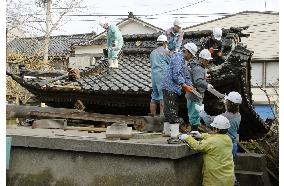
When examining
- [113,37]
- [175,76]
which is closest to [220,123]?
[175,76]

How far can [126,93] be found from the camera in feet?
30.2

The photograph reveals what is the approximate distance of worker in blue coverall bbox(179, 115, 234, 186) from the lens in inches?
222

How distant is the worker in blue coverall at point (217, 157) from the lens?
18.5ft

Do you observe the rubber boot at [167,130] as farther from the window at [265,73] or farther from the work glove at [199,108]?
the window at [265,73]

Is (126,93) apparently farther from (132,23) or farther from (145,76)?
(132,23)

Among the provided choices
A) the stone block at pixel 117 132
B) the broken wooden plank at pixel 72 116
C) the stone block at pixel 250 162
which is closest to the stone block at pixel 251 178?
the stone block at pixel 250 162

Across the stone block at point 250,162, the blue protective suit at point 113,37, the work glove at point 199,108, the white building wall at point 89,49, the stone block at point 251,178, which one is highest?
the white building wall at point 89,49

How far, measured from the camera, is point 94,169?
545 cm

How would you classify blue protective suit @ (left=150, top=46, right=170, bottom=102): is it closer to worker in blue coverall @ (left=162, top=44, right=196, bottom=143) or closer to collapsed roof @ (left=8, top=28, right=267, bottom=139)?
worker in blue coverall @ (left=162, top=44, right=196, bottom=143)

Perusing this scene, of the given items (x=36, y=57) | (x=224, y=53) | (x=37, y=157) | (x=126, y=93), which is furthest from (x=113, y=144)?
(x=36, y=57)

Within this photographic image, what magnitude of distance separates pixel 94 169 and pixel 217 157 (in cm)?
180

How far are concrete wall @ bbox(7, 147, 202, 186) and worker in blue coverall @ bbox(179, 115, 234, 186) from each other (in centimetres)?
21

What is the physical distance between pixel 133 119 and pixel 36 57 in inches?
629

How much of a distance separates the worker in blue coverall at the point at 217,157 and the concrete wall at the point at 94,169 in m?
0.21
